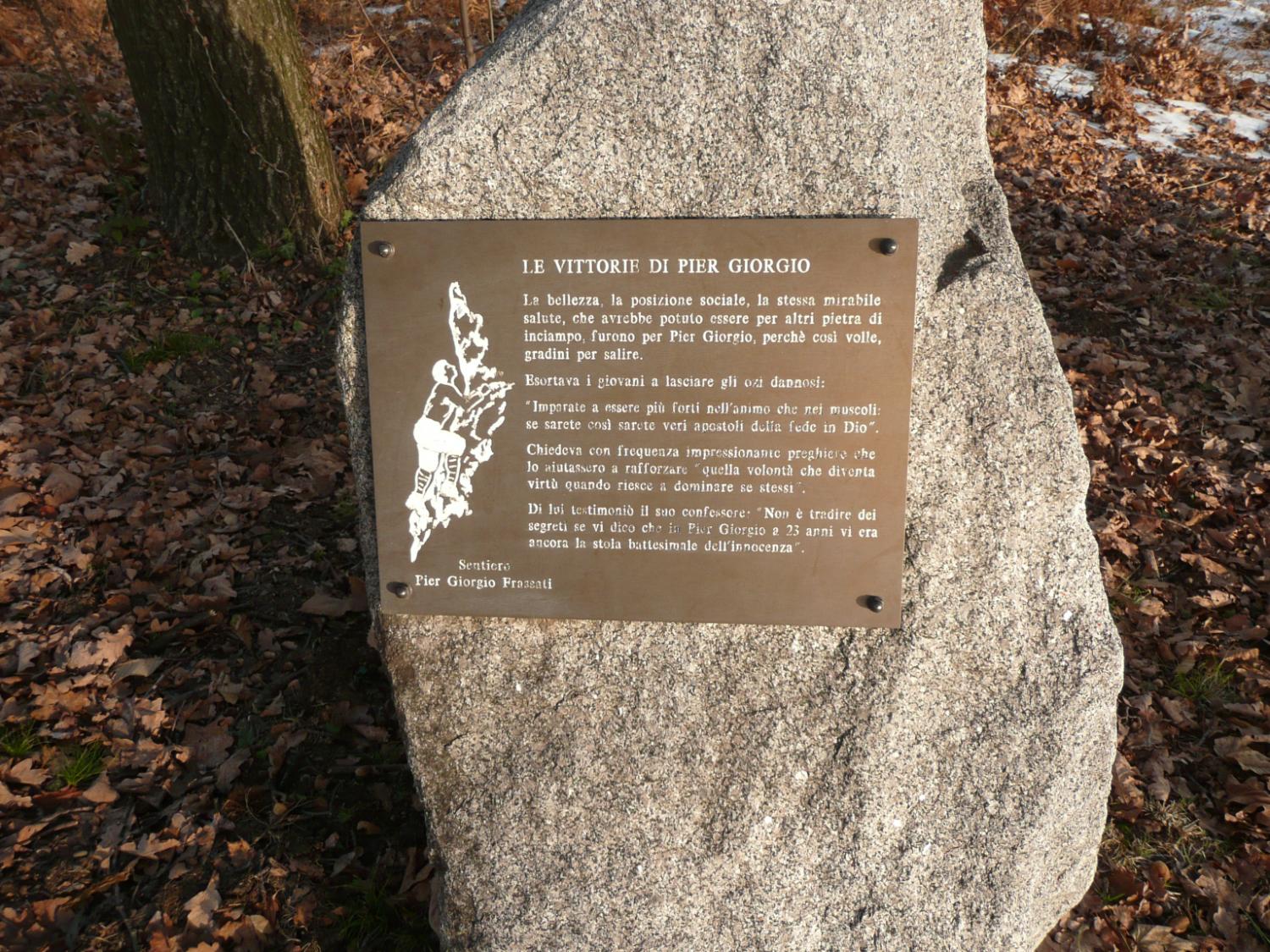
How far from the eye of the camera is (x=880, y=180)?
191cm

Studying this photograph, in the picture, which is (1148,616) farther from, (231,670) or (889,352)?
(231,670)

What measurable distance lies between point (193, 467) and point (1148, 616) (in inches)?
161

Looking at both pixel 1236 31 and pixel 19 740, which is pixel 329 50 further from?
pixel 1236 31

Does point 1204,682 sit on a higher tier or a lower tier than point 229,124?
lower

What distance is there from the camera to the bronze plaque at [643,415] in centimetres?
189

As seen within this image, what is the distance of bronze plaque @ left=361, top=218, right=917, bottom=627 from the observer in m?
1.89

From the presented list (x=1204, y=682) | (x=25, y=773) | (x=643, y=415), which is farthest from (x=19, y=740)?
(x=1204, y=682)

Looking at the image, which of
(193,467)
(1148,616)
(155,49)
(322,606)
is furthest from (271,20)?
(1148,616)

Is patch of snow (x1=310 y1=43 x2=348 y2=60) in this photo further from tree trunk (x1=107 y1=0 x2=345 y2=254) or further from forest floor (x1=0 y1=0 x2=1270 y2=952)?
tree trunk (x1=107 y1=0 x2=345 y2=254)

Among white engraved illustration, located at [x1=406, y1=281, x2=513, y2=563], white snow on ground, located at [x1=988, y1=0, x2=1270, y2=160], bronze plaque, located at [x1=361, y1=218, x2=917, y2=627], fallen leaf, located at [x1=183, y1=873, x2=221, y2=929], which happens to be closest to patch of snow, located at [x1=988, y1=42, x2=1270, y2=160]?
white snow on ground, located at [x1=988, y1=0, x2=1270, y2=160]

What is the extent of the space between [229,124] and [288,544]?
106 inches

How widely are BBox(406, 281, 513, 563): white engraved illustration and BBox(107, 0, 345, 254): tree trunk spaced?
12.1 feet

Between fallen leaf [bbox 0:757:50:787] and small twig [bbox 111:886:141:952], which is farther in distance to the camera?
fallen leaf [bbox 0:757:50:787]

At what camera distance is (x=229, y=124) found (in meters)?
4.80
